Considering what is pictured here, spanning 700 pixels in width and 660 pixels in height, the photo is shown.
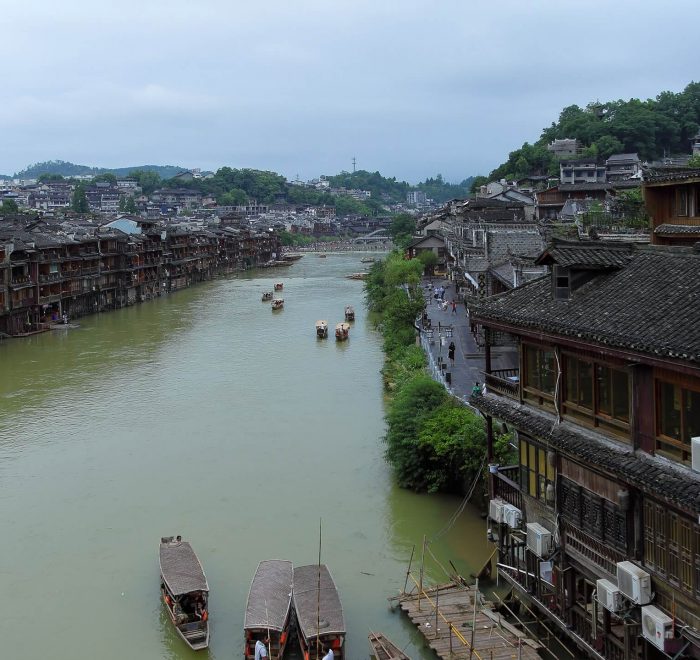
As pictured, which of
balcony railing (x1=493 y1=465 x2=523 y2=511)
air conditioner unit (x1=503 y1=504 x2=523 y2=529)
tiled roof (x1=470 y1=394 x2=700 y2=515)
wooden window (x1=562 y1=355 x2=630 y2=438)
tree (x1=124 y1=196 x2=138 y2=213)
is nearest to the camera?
tiled roof (x1=470 y1=394 x2=700 y2=515)

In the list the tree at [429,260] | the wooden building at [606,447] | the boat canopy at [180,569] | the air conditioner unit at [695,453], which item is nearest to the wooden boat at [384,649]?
the wooden building at [606,447]

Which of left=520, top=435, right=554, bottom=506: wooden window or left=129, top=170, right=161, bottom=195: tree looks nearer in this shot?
left=520, top=435, right=554, bottom=506: wooden window

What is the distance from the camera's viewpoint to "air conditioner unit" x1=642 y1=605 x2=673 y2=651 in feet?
30.6

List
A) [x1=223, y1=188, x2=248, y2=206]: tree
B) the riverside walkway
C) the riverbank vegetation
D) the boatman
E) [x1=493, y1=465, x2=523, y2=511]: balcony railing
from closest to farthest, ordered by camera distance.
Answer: the boatman
[x1=493, y1=465, x2=523, y2=511]: balcony railing
the riverbank vegetation
the riverside walkway
[x1=223, y1=188, x2=248, y2=206]: tree

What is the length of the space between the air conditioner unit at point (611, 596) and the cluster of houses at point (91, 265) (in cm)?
4129

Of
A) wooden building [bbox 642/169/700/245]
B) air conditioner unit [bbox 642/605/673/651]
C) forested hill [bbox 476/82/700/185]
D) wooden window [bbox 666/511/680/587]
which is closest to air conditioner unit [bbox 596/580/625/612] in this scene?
air conditioner unit [bbox 642/605/673/651]

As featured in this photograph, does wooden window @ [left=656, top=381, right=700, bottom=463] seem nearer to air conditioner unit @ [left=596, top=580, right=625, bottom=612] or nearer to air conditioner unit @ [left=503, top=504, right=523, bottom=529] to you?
air conditioner unit @ [left=596, top=580, right=625, bottom=612]

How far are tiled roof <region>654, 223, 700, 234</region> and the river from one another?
688 cm

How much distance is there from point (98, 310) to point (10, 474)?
123 ft

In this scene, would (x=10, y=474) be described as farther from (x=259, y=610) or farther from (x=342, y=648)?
(x=342, y=648)

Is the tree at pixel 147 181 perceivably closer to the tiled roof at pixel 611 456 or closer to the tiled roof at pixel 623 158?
the tiled roof at pixel 623 158

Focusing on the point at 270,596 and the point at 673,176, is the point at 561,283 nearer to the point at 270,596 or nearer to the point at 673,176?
the point at 673,176

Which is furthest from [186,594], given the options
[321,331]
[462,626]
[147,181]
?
[147,181]

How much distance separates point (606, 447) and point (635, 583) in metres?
1.63
